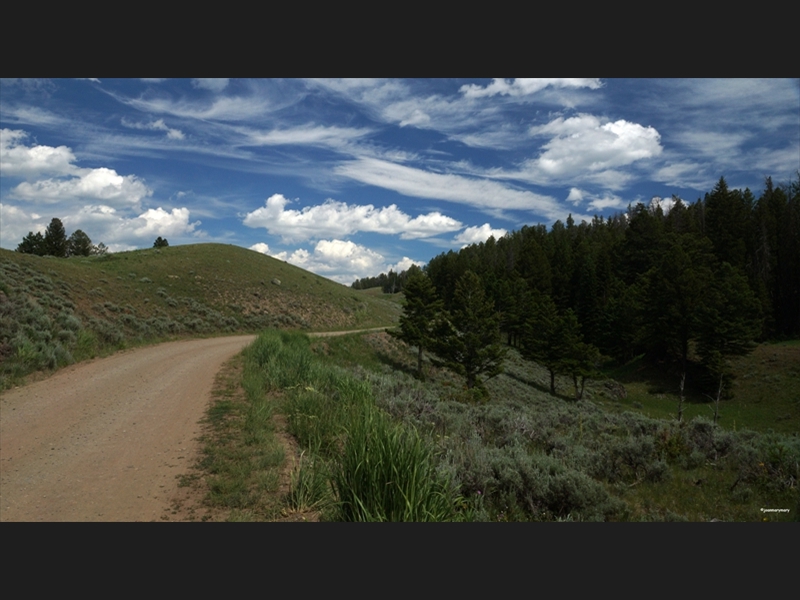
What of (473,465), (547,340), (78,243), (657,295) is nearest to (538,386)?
(547,340)

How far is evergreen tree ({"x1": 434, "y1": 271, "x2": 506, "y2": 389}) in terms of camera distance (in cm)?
3422

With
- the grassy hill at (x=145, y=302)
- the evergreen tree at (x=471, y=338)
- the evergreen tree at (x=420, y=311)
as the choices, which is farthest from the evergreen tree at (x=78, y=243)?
the evergreen tree at (x=471, y=338)

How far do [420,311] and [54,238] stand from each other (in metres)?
61.7

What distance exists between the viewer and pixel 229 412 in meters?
8.95

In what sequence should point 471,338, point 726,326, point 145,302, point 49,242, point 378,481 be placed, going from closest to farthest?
point 378,481 < point 145,302 < point 471,338 < point 726,326 < point 49,242

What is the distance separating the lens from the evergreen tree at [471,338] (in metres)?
34.2

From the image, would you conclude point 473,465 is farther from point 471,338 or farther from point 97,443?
point 471,338

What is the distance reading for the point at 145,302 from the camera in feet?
95.3

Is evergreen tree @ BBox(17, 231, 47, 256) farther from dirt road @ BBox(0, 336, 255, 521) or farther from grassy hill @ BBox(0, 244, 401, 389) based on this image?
dirt road @ BBox(0, 336, 255, 521)

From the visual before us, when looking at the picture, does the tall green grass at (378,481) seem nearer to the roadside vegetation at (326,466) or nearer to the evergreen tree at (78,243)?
the roadside vegetation at (326,466)

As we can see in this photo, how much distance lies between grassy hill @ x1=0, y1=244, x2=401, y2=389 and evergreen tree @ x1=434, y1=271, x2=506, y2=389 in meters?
14.0

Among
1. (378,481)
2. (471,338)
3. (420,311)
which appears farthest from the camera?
(420,311)

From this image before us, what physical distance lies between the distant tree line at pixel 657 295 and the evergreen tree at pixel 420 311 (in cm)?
10

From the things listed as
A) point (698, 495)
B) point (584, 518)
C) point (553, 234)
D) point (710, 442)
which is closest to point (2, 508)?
point (584, 518)
